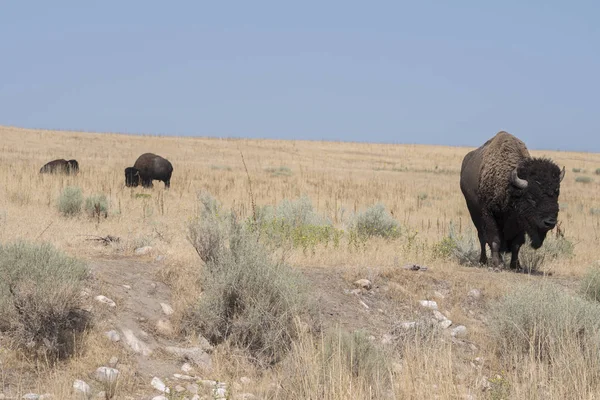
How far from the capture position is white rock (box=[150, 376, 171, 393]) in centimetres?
547

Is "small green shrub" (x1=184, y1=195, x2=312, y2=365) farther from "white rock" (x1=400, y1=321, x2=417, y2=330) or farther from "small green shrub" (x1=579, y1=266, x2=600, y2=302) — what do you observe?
"small green shrub" (x1=579, y1=266, x2=600, y2=302)

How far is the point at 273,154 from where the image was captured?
156ft

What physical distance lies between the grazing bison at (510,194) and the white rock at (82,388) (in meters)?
6.87

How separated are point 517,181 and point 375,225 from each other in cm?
362

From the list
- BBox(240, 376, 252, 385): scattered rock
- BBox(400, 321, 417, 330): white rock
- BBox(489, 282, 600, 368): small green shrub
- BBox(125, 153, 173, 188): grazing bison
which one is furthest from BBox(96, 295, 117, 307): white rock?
BBox(125, 153, 173, 188): grazing bison

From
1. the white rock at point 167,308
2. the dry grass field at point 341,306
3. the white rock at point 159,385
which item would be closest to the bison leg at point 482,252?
the dry grass field at point 341,306

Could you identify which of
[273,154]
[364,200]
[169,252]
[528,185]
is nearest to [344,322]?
[169,252]

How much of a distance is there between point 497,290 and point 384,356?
3.70m

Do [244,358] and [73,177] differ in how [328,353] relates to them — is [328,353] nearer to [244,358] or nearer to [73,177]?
[244,358]

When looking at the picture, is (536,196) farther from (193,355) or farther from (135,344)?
(135,344)

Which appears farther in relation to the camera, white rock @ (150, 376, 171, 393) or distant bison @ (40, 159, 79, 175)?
distant bison @ (40, 159, 79, 175)

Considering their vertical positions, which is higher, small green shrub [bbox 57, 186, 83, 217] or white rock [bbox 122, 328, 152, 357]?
small green shrub [bbox 57, 186, 83, 217]

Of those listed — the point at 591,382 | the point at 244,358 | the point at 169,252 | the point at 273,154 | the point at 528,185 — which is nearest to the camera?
the point at 591,382

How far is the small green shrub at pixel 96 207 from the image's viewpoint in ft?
40.5
